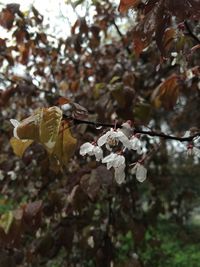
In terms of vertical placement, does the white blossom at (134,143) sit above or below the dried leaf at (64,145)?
above

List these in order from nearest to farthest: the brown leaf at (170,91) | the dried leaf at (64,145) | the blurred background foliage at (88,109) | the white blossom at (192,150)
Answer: the dried leaf at (64,145) → the white blossom at (192,150) → the blurred background foliage at (88,109) → the brown leaf at (170,91)

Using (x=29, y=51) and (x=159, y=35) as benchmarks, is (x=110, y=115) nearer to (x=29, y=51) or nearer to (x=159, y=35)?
(x=29, y=51)

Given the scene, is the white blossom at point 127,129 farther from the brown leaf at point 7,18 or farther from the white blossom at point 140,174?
the brown leaf at point 7,18

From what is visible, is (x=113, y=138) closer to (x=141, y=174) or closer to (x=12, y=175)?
(x=141, y=174)

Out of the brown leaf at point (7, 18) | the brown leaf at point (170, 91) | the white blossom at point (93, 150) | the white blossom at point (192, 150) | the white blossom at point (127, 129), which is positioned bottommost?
the white blossom at point (93, 150)

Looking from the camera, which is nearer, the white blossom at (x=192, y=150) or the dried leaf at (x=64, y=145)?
the dried leaf at (x=64, y=145)

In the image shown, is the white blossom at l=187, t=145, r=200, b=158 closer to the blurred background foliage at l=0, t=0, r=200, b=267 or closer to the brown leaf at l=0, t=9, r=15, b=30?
the blurred background foliage at l=0, t=0, r=200, b=267

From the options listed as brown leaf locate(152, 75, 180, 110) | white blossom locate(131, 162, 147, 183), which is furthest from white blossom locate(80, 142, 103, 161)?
brown leaf locate(152, 75, 180, 110)

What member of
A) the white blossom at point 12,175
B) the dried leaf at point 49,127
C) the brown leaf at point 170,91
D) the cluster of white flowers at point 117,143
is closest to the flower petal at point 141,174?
the cluster of white flowers at point 117,143

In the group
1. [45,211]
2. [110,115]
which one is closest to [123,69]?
[110,115]

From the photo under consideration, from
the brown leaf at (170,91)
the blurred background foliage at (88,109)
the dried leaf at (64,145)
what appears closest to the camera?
the dried leaf at (64,145)
